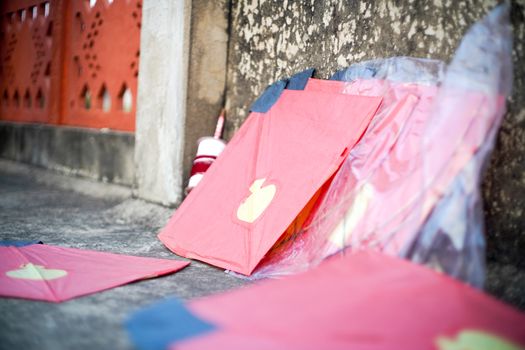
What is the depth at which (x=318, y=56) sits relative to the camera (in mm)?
1897

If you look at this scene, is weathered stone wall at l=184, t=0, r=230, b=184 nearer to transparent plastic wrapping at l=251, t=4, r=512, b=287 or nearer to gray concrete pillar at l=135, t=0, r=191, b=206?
gray concrete pillar at l=135, t=0, r=191, b=206

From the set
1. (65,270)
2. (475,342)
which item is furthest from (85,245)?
(475,342)

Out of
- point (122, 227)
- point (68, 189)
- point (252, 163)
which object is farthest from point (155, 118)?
point (68, 189)

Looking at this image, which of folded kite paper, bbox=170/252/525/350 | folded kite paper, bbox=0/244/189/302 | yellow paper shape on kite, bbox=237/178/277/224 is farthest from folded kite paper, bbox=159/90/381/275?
folded kite paper, bbox=170/252/525/350

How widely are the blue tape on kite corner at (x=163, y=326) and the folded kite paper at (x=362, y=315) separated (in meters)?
0.02

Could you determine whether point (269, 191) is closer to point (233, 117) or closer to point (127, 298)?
point (127, 298)

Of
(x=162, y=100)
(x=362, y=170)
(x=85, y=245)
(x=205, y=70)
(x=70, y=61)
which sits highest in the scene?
(x=70, y=61)

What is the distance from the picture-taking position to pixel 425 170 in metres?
1.17

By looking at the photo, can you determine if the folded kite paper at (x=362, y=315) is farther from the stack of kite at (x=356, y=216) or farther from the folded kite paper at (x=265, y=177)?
the folded kite paper at (x=265, y=177)

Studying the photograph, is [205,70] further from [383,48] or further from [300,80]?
[383,48]

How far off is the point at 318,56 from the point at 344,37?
14 centimetres

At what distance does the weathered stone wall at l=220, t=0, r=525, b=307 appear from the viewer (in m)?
1.33

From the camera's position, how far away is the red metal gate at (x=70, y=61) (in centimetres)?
296

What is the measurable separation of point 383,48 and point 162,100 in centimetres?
114
